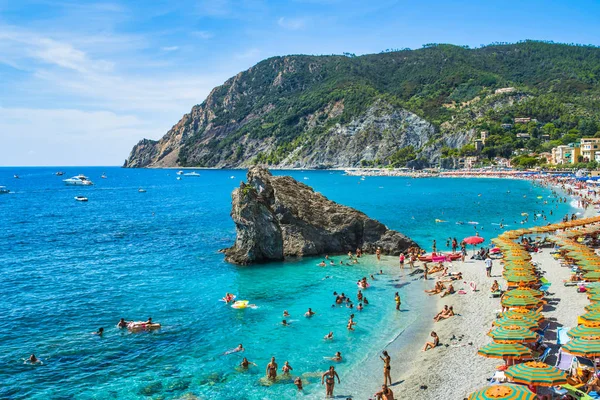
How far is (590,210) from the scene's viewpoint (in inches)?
2714

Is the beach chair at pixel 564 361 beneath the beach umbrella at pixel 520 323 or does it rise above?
beneath

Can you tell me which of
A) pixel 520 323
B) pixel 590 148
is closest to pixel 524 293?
pixel 520 323

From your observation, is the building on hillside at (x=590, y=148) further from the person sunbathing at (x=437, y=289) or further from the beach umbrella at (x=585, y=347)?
the beach umbrella at (x=585, y=347)

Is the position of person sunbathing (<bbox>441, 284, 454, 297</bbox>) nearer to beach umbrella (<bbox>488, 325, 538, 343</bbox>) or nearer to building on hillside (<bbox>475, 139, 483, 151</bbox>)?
beach umbrella (<bbox>488, 325, 538, 343</bbox>)

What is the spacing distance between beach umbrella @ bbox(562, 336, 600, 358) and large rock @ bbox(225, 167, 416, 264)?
26.1 meters

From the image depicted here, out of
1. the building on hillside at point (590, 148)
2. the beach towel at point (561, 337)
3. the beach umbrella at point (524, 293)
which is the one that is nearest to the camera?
the beach towel at point (561, 337)

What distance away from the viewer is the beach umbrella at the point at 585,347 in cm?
1697

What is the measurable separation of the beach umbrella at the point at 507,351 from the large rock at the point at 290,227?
2538 cm

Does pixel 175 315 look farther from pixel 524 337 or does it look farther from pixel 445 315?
pixel 524 337

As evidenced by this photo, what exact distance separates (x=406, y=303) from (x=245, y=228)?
16972 millimetres

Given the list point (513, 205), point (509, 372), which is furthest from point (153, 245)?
point (513, 205)

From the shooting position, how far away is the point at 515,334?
19.3m

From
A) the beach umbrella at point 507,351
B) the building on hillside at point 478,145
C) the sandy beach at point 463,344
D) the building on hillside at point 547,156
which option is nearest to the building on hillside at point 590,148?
the building on hillside at point 547,156

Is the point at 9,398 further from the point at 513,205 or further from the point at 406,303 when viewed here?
the point at 513,205
